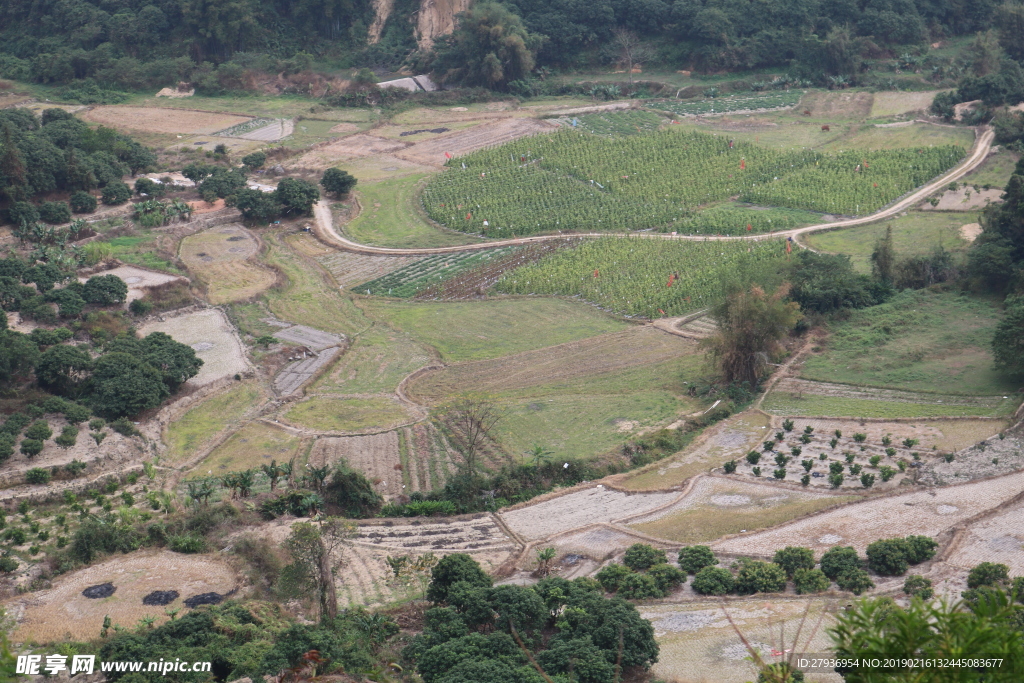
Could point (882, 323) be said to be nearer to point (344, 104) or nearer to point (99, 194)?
point (99, 194)

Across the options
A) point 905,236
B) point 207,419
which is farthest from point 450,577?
point 905,236

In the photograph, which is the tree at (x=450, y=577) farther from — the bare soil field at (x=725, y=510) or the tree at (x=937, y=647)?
the tree at (x=937, y=647)

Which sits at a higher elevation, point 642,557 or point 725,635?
point 642,557

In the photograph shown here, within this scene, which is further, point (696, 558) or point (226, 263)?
point (226, 263)

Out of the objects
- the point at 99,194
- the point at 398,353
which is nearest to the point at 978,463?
the point at 398,353

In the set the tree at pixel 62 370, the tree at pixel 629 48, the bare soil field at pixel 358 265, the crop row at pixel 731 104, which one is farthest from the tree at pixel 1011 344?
the tree at pixel 629 48

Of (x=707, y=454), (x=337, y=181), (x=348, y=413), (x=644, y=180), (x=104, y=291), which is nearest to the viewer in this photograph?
(x=707, y=454)

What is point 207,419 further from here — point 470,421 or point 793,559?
point 793,559
